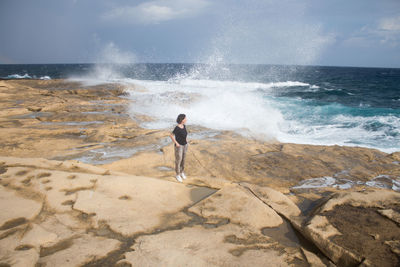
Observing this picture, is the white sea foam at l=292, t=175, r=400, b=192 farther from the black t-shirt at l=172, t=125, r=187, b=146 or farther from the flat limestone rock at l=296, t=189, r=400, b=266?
the black t-shirt at l=172, t=125, r=187, b=146

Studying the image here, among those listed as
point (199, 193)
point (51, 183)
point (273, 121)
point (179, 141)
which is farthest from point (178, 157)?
point (273, 121)

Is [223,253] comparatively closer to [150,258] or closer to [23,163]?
[150,258]

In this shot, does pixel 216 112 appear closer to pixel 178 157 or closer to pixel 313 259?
pixel 178 157

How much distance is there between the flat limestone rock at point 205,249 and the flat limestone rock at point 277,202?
2.39 feet

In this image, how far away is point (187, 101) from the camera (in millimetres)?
13508

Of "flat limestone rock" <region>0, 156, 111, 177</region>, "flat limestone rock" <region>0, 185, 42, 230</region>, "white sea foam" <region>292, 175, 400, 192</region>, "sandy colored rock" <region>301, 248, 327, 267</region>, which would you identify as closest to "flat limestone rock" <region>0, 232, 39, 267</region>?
"flat limestone rock" <region>0, 185, 42, 230</region>

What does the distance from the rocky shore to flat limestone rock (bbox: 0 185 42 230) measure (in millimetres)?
11

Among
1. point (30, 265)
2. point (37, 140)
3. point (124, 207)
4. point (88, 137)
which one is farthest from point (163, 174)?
point (37, 140)

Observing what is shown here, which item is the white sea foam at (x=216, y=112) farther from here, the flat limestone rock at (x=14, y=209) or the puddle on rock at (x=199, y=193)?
the flat limestone rock at (x=14, y=209)

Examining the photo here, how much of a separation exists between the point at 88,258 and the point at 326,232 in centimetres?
248

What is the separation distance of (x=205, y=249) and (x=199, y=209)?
2.91 ft

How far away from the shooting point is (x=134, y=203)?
341 cm

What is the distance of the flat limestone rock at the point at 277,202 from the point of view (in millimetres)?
3413

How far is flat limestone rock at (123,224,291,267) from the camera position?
7.73ft
